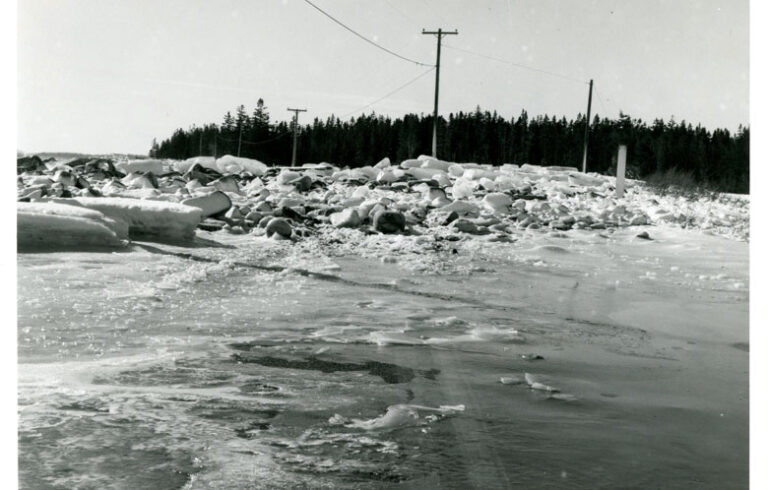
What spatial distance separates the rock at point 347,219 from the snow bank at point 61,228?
1.75m

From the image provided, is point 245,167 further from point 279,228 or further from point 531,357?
point 531,357

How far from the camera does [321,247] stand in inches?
180

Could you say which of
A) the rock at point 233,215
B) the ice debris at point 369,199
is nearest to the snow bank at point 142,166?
the ice debris at point 369,199

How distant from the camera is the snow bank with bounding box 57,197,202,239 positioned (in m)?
4.40

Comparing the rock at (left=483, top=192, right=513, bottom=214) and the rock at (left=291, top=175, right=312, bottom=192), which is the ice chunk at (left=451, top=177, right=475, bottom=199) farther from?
the rock at (left=291, top=175, right=312, bottom=192)

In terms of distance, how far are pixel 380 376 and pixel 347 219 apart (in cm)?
337

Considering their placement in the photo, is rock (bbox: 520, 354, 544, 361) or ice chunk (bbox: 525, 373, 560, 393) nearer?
ice chunk (bbox: 525, 373, 560, 393)

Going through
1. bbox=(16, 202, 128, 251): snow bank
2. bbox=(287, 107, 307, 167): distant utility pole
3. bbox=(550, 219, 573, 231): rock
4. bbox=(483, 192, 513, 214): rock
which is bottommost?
bbox=(16, 202, 128, 251): snow bank

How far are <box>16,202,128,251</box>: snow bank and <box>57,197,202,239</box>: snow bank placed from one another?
0.30m

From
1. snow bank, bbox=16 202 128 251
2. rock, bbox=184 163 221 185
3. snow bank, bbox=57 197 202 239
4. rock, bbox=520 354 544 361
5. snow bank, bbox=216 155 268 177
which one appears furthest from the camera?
snow bank, bbox=216 155 268 177

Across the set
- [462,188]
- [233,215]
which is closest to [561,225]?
[462,188]

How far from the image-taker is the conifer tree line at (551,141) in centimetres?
275

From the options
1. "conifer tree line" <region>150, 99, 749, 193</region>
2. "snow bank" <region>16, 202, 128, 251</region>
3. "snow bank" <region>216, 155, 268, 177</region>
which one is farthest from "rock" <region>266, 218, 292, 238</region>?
"snow bank" <region>216, 155, 268, 177</region>
